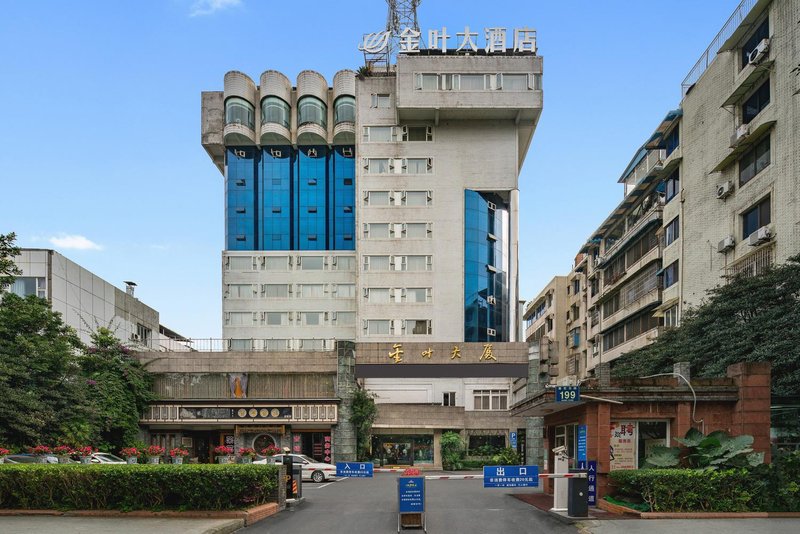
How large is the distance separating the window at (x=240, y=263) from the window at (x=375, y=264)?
12791 mm

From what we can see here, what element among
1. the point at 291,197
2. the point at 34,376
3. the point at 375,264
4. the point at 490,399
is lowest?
the point at 490,399

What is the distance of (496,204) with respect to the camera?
2608 inches

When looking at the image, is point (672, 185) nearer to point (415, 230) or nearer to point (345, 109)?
point (415, 230)

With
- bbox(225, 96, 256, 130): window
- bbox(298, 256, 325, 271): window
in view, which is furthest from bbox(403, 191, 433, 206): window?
bbox(225, 96, 256, 130): window

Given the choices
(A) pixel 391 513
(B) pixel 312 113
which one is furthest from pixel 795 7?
(B) pixel 312 113

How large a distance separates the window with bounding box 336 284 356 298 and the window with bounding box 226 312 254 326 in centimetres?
857

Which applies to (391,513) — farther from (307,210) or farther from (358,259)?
(307,210)

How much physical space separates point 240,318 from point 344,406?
1198 inches

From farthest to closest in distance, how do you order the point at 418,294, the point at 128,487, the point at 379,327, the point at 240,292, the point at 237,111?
the point at 237,111
the point at 240,292
the point at 418,294
the point at 379,327
the point at 128,487

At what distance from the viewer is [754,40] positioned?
3403 centimetres

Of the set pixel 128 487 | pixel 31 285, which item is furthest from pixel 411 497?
pixel 31 285

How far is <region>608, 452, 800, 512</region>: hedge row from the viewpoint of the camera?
1642cm

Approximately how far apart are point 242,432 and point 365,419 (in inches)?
280

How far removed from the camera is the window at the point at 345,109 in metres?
71.4
